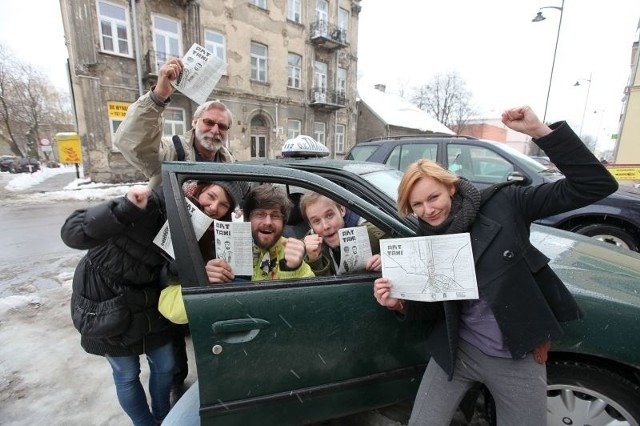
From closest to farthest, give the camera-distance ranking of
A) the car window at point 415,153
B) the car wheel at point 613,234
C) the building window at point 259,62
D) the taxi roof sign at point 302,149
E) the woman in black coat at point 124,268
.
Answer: the woman in black coat at point 124,268, the taxi roof sign at point 302,149, the car wheel at point 613,234, the car window at point 415,153, the building window at point 259,62

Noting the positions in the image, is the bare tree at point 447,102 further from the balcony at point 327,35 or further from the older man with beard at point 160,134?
the older man with beard at point 160,134

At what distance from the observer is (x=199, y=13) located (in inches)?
579

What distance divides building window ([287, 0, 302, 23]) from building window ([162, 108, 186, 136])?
332 inches

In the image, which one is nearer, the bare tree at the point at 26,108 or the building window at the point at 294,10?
the building window at the point at 294,10

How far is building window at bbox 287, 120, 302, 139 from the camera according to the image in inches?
748

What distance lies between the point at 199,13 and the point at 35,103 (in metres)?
31.3

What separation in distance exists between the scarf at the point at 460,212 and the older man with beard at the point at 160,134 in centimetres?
159

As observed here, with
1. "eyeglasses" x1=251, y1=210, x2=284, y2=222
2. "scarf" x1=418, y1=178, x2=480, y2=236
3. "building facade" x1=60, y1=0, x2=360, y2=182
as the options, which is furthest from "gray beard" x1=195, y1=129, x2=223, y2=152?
"building facade" x1=60, y1=0, x2=360, y2=182

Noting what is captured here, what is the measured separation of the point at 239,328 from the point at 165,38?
16305 millimetres

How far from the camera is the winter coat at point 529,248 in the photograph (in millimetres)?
1259

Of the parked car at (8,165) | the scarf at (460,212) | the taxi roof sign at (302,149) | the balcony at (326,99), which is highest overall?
the balcony at (326,99)

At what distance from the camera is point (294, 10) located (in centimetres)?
1861

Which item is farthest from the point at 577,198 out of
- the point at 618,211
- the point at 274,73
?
the point at 274,73

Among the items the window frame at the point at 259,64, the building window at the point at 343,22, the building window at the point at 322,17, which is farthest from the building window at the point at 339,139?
the window frame at the point at 259,64
